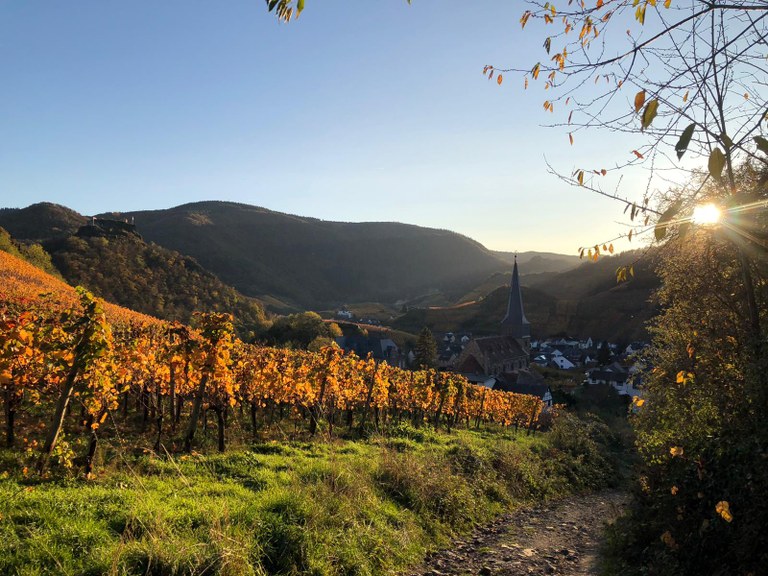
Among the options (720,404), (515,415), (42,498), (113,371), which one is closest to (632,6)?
(720,404)

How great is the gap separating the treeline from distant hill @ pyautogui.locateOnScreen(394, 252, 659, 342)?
3472 inches

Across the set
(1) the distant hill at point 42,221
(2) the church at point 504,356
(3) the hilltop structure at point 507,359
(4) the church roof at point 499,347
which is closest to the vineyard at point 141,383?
(3) the hilltop structure at point 507,359

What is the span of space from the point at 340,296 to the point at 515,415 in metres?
165

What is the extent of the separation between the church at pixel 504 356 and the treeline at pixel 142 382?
3878cm

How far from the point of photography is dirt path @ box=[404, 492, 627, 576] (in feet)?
25.9

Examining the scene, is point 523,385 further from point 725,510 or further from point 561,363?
point 725,510

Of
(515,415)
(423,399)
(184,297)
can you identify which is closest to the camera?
(423,399)

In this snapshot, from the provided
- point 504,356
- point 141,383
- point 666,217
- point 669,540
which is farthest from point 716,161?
point 504,356

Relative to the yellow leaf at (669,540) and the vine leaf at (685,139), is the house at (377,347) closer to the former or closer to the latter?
the yellow leaf at (669,540)

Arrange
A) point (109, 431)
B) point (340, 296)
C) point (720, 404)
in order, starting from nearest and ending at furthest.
→ point (720, 404), point (109, 431), point (340, 296)

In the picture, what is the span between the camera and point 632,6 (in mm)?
3111

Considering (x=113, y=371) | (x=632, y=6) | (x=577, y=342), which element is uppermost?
(x=632, y=6)

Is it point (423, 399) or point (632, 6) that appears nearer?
point (632, 6)

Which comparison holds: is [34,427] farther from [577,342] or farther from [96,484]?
[577,342]
